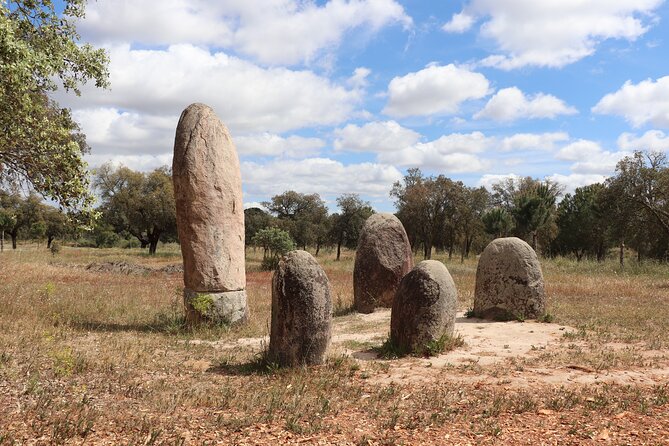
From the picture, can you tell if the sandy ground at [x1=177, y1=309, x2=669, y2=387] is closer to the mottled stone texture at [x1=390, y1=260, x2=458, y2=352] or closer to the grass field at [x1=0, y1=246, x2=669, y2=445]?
the grass field at [x1=0, y1=246, x2=669, y2=445]

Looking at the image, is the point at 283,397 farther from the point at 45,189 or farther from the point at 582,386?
the point at 45,189

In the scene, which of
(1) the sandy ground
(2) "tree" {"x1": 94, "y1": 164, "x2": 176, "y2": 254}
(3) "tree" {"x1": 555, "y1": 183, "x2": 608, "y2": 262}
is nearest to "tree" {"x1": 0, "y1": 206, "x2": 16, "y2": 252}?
(2) "tree" {"x1": 94, "y1": 164, "x2": 176, "y2": 254}

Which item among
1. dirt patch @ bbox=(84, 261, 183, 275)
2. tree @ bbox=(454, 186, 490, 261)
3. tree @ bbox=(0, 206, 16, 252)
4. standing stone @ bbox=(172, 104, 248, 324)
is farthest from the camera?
tree @ bbox=(0, 206, 16, 252)

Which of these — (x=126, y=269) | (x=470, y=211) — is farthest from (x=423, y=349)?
(x=470, y=211)

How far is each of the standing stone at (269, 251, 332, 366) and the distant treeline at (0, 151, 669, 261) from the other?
2149 centimetres

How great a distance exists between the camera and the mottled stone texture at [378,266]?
14812 millimetres

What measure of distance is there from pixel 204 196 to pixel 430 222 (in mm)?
31558

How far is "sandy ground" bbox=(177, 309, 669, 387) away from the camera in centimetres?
770

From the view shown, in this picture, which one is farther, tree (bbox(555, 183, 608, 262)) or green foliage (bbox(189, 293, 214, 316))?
tree (bbox(555, 183, 608, 262))

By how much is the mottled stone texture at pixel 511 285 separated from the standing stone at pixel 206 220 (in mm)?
5772

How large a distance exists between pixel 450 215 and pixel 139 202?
23.3 meters

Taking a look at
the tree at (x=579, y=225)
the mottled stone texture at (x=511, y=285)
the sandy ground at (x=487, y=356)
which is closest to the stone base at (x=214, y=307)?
the sandy ground at (x=487, y=356)

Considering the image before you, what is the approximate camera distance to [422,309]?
9109 millimetres

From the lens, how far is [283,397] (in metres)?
6.42
